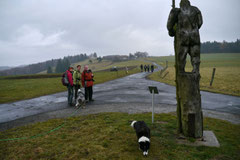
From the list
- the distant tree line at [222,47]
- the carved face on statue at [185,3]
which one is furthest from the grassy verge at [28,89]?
the distant tree line at [222,47]

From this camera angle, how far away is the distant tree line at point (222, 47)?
115m

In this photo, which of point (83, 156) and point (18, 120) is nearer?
point (83, 156)

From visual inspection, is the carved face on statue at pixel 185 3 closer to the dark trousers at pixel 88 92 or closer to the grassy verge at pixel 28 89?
the dark trousers at pixel 88 92

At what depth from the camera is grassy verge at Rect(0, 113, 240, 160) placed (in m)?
4.15

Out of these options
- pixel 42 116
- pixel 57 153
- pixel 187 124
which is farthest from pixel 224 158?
pixel 42 116

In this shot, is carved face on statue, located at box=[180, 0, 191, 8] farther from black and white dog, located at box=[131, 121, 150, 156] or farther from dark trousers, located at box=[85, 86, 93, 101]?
dark trousers, located at box=[85, 86, 93, 101]

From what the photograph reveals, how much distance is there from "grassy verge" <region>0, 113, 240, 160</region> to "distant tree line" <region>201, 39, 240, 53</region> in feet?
453

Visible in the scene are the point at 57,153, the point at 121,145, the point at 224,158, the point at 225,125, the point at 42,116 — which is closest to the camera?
the point at 224,158

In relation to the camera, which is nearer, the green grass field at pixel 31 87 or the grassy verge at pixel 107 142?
the grassy verge at pixel 107 142

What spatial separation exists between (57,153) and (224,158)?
180 inches

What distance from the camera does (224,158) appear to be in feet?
13.0

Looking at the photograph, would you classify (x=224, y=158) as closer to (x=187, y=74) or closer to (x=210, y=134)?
(x=210, y=134)

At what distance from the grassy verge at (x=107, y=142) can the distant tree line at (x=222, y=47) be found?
453ft

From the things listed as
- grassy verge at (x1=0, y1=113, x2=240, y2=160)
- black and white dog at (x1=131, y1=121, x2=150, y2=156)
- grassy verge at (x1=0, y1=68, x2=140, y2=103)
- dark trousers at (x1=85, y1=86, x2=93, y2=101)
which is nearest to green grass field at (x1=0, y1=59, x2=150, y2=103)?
grassy verge at (x1=0, y1=68, x2=140, y2=103)
